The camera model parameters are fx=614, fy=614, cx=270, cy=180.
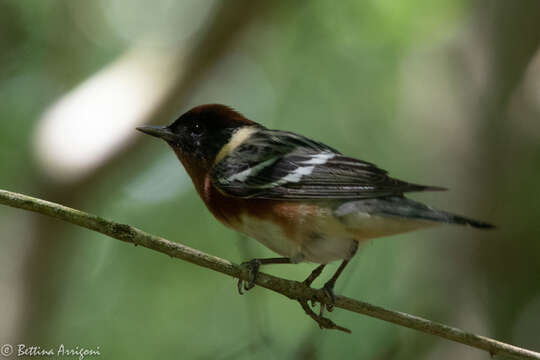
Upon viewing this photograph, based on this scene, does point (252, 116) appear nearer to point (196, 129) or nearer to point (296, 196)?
point (196, 129)

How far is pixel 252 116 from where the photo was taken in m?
9.40

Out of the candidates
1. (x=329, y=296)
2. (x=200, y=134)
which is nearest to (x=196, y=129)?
(x=200, y=134)

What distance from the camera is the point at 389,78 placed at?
32.5 ft

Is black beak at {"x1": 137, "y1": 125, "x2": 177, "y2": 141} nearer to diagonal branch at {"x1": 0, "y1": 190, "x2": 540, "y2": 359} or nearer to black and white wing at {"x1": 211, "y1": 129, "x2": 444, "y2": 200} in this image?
black and white wing at {"x1": 211, "y1": 129, "x2": 444, "y2": 200}

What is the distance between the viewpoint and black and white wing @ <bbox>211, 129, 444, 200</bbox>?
4.17 m

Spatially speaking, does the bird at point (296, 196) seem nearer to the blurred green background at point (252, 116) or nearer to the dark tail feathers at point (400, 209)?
the dark tail feathers at point (400, 209)

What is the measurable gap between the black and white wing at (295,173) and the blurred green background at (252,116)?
102 centimetres

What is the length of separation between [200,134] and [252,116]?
4508 millimetres

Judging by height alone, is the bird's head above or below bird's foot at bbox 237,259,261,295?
above

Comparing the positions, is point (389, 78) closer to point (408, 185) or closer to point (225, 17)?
point (225, 17)

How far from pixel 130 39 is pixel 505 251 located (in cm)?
614

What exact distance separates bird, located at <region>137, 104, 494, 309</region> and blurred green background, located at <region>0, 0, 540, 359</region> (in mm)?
845

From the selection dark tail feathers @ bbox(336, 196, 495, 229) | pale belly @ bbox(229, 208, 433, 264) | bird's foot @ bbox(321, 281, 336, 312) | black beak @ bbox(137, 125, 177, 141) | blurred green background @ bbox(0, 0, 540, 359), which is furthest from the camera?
blurred green background @ bbox(0, 0, 540, 359)

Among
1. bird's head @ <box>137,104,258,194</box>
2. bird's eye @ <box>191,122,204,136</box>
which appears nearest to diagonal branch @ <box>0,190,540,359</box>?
bird's head @ <box>137,104,258,194</box>
